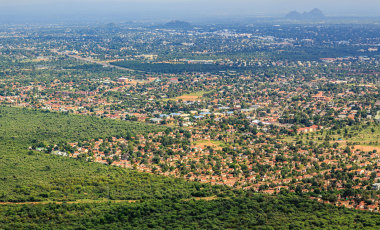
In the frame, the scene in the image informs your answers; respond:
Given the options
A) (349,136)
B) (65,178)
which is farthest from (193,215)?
(349,136)

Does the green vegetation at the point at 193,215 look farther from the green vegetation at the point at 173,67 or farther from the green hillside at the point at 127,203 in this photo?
the green vegetation at the point at 173,67

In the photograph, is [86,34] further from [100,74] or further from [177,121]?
[177,121]

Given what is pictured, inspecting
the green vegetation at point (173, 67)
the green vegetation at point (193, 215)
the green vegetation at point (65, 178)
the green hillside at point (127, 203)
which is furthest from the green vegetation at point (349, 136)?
the green vegetation at point (173, 67)

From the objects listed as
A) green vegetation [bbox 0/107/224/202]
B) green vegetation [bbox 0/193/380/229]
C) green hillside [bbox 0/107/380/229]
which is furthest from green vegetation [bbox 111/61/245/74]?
green vegetation [bbox 0/193/380/229]

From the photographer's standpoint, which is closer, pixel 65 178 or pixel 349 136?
pixel 65 178

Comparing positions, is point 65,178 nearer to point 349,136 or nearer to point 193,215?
point 193,215

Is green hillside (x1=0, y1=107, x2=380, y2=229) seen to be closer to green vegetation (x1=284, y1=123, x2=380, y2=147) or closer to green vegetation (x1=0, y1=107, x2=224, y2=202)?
green vegetation (x1=0, y1=107, x2=224, y2=202)

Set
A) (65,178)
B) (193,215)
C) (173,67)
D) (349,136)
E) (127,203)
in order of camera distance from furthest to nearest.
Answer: (173,67) < (349,136) < (65,178) < (127,203) < (193,215)

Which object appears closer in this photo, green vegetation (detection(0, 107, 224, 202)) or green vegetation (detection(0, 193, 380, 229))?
green vegetation (detection(0, 193, 380, 229))

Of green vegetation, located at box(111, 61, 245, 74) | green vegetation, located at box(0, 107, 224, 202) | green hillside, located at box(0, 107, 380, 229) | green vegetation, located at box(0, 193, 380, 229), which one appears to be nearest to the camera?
green vegetation, located at box(0, 193, 380, 229)

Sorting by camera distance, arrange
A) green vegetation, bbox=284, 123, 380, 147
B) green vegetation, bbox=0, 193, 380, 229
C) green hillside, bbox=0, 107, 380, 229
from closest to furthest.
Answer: green vegetation, bbox=0, 193, 380, 229 → green hillside, bbox=0, 107, 380, 229 → green vegetation, bbox=284, 123, 380, 147

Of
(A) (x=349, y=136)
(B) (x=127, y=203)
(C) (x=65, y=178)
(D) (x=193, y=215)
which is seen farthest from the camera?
(A) (x=349, y=136)
